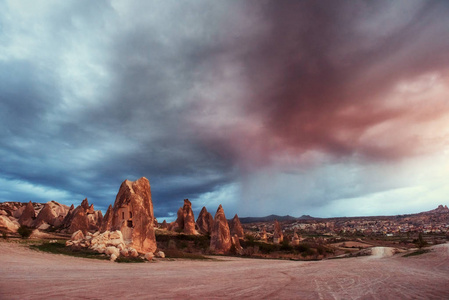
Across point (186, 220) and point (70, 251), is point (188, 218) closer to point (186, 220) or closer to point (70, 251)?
point (186, 220)

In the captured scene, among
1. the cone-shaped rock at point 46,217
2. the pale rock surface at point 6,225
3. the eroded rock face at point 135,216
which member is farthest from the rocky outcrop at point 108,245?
the cone-shaped rock at point 46,217

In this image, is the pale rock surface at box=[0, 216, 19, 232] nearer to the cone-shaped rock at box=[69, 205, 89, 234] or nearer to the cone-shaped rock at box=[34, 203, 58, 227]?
the cone-shaped rock at box=[69, 205, 89, 234]

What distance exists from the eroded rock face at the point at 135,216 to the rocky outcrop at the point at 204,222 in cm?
4916

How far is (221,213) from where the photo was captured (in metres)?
54.0

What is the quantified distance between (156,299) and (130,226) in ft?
83.9

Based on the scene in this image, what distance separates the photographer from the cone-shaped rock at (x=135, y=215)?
1131 inches

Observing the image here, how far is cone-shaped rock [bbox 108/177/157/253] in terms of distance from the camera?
2873 centimetres

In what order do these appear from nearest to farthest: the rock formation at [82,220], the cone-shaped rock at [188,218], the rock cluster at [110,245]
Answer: the rock cluster at [110,245]
the rock formation at [82,220]
the cone-shaped rock at [188,218]

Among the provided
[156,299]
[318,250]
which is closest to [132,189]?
[156,299]

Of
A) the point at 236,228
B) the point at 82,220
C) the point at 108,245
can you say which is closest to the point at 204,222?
the point at 236,228

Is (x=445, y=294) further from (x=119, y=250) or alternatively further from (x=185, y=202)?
(x=185, y=202)

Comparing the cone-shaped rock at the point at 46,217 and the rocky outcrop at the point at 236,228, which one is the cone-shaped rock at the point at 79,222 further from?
the rocky outcrop at the point at 236,228

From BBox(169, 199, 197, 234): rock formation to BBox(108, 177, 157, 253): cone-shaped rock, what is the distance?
40250 mm

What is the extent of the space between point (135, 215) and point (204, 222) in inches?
2114
